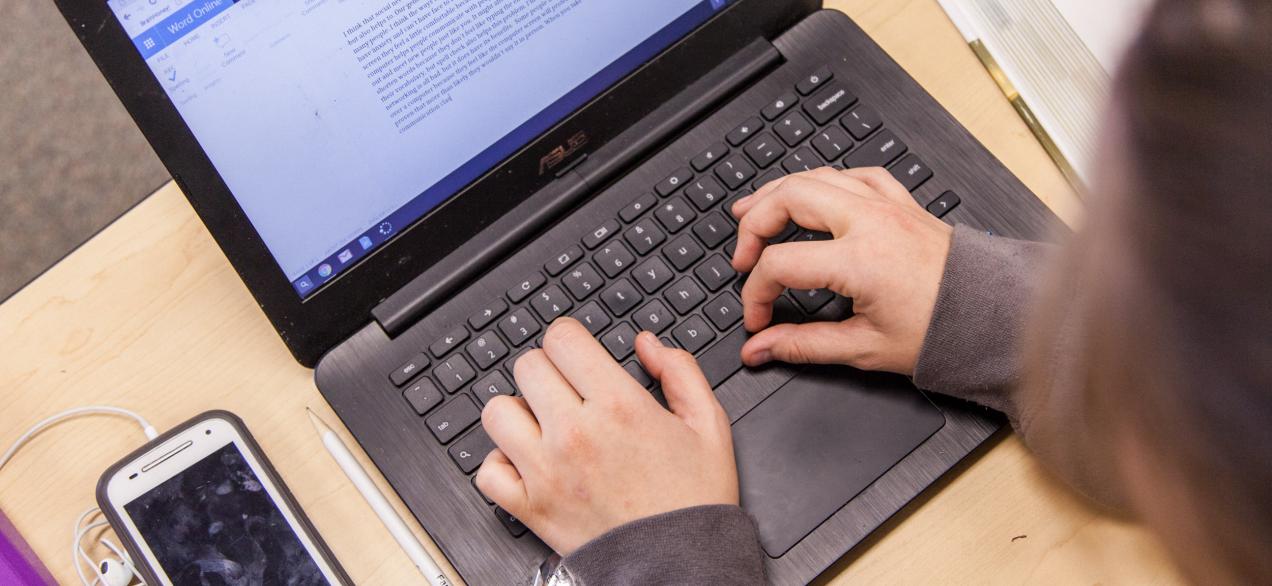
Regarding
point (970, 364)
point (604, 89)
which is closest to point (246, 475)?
point (604, 89)

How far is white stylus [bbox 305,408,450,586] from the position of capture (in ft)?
1.80

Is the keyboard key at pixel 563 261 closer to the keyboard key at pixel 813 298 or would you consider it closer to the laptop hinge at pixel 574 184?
the laptop hinge at pixel 574 184

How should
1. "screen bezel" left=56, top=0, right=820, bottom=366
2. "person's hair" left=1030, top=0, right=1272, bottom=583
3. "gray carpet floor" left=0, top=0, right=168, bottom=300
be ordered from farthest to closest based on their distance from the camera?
"gray carpet floor" left=0, top=0, right=168, bottom=300 → "screen bezel" left=56, top=0, right=820, bottom=366 → "person's hair" left=1030, top=0, right=1272, bottom=583

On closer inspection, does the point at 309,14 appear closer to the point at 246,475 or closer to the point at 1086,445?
the point at 246,475

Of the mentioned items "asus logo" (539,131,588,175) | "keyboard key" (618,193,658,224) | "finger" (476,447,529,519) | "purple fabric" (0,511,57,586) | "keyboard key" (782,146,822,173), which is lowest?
"finger" (476,447,529,519)

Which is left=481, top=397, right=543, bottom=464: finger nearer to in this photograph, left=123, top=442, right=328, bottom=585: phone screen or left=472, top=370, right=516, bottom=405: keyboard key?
left=472, top=370, right=516, bottom=405: keyboard key

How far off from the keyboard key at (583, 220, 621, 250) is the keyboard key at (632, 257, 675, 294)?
0.03 meters

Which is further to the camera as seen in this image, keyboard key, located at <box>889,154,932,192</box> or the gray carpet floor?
the gray carpet floor

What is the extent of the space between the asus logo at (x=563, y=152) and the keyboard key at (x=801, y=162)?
132 millimetres

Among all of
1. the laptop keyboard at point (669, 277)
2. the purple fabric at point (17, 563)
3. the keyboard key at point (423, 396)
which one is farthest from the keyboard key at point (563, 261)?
the purple fabric at point (17, 563)

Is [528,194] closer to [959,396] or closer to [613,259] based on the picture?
[613,259]

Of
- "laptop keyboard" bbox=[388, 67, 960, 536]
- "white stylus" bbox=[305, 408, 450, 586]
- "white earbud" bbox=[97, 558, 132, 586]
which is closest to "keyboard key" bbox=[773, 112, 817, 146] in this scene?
"laptop keyboard" bbox=[388, 67, 960, 536]

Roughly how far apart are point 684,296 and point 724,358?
0.15ft

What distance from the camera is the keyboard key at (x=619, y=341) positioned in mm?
570
